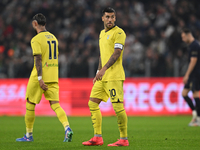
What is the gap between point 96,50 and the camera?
16500 mm

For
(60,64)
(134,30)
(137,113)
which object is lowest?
(137,113)

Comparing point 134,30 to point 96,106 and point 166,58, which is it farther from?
point 96,106

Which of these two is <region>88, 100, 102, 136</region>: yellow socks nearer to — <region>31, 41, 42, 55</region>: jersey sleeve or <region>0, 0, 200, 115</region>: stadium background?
<region>31, 41, 42, 55</region>: jersey sleeve

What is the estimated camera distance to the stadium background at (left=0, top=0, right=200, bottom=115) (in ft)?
46.2

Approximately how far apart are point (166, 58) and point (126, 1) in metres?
4.78

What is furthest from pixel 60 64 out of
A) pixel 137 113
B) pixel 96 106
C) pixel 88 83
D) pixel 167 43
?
pixel 96 106

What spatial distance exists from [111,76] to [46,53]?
4.63 feet

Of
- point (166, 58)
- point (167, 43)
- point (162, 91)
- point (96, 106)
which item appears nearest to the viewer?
point (96, 106)

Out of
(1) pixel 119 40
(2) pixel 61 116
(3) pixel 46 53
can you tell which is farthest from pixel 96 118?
(3) pixel 46 53

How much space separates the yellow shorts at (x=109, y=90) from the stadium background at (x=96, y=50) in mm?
7849

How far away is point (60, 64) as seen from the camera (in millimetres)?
15164

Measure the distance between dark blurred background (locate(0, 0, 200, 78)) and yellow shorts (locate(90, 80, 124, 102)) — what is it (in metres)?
8.52

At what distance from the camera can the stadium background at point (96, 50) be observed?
1408 centimetres

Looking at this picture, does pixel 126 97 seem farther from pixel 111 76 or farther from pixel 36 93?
pixel 111 76
